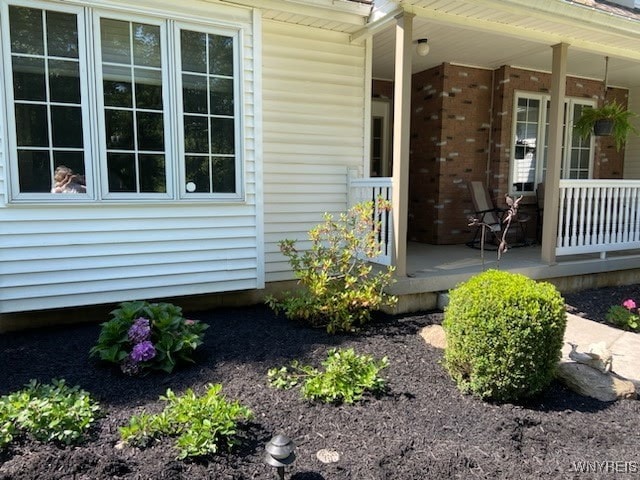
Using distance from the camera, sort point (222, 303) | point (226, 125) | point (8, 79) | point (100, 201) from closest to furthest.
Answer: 1. point (8, 79)
2. point (100, 201)
3. point (226, 125)
4. point (222, 303)

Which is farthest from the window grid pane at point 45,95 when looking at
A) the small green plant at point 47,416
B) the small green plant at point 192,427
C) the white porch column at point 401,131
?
the white porch column at point 401,131

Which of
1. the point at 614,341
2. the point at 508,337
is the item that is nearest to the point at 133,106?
the point at 508,337

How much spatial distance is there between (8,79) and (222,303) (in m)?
2.59

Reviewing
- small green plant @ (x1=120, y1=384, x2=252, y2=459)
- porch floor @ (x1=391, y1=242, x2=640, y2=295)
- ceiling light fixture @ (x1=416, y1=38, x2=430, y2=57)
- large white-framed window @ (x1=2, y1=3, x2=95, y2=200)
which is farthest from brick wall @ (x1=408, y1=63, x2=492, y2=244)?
small green plant @ (x1=120, y1=384, x2=252, y2=459)

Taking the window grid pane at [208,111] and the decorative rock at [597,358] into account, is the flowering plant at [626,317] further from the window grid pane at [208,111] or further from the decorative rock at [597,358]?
the window grid pane at [208,111]

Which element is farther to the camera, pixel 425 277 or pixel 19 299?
pixel 425 277

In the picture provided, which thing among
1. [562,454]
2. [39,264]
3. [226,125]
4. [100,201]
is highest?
[226,125]

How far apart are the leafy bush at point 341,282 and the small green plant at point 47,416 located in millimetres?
1900

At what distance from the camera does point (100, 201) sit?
386cm

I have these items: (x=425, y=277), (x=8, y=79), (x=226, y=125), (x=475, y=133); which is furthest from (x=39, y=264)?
(x=475, y=133)

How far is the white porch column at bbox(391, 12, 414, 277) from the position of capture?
407 cm

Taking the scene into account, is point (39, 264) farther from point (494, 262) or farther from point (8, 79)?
point (494, 262)

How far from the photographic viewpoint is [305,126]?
189 inches

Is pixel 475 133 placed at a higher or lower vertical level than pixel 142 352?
higher
